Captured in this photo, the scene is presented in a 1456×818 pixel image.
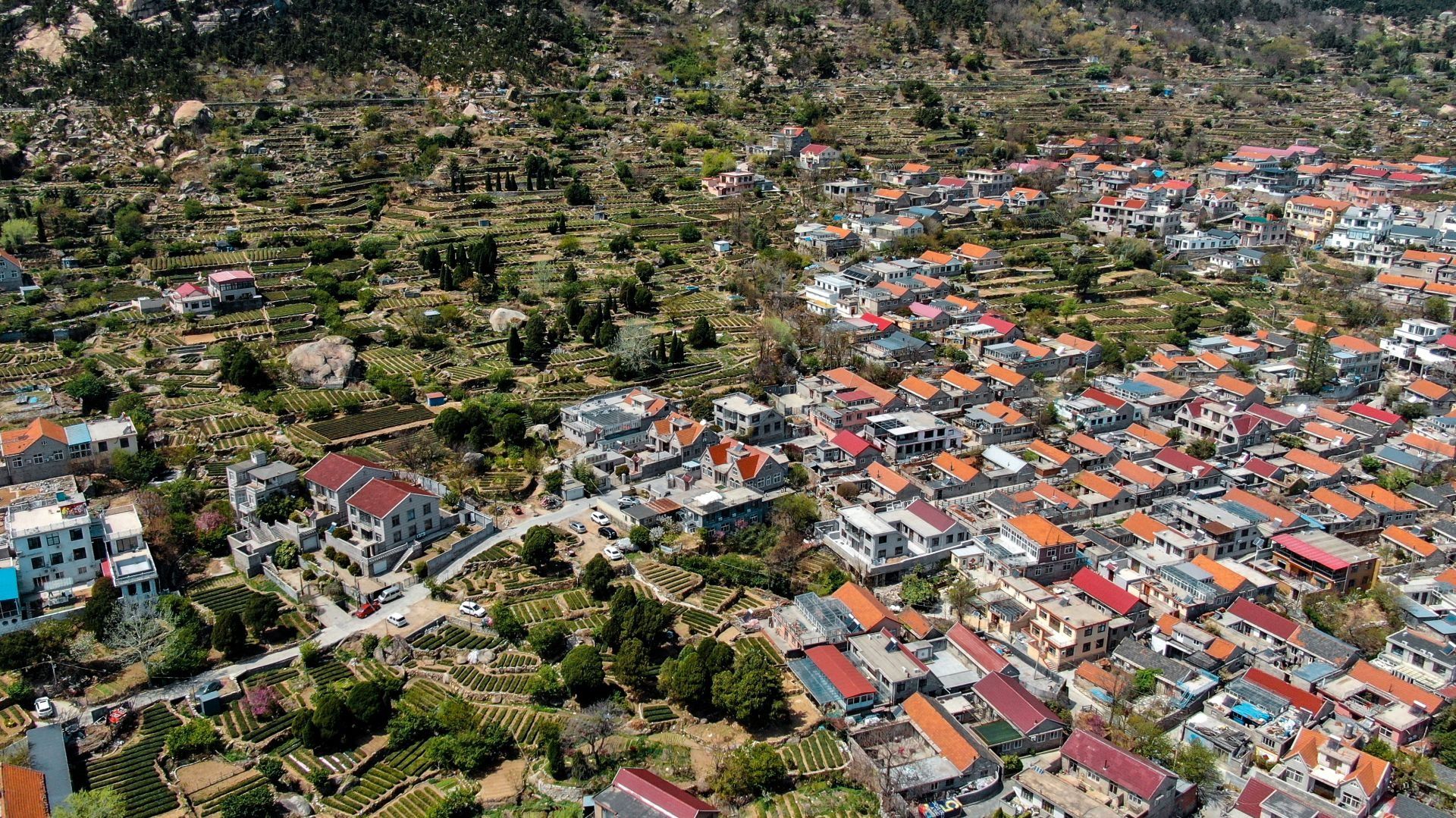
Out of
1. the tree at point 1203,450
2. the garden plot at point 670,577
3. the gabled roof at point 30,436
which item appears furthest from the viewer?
the tree at point 1203,450

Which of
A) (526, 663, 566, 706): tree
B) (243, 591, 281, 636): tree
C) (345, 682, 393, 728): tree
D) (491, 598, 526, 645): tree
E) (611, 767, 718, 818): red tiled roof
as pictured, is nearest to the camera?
(611, 767, 718, 818): red tiled roof

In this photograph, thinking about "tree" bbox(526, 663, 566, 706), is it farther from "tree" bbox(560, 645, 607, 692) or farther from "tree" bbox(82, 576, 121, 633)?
"tree" bbox(82, 576, 121, 633)

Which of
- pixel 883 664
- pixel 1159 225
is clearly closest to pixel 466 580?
pixel 883 664

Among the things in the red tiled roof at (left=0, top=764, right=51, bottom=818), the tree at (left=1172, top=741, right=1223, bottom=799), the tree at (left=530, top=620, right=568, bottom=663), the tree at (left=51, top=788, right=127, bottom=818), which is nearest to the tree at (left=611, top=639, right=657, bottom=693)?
the tree at (left=530, top=620, right=568, bottom=663)

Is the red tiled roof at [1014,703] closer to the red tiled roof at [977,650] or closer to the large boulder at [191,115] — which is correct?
the red tiled roof at [977,650]

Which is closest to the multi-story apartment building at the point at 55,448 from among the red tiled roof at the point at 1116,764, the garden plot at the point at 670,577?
the garden plot at the point at 670,577

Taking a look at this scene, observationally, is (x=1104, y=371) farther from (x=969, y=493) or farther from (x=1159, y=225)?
(x=1159, y=225)
